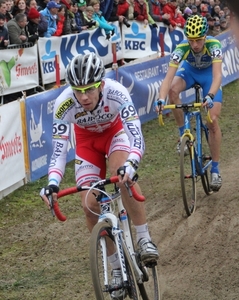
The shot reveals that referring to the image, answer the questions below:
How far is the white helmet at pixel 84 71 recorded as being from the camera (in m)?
4.20

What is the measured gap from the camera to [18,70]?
11289 millimetres

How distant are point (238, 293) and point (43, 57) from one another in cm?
820

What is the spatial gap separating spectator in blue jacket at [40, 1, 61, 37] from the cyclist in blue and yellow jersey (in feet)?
18.3

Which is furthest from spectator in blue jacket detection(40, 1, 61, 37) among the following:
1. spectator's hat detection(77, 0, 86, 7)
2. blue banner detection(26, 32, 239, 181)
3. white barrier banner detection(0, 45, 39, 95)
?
blue banner detection(26, 32, 239, 181)

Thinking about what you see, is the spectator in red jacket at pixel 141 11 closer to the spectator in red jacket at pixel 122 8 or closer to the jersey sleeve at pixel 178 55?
the spectator in red jacket at pixel 122 8

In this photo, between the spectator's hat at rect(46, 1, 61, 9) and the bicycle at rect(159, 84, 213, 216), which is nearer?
the bicycle at rect(159, 84, 213, 216)

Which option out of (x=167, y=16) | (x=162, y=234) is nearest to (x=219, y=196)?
(x=162, y=234)

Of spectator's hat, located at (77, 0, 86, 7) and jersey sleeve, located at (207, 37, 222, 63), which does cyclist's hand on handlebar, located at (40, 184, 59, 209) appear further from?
spectator's hat, located at (77, 0, 86, 7)

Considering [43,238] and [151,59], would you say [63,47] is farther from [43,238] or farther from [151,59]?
[43,238]

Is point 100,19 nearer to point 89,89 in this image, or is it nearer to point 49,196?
point 89,89

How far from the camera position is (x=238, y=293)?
5.19 meters

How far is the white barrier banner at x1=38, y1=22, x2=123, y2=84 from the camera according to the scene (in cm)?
1234

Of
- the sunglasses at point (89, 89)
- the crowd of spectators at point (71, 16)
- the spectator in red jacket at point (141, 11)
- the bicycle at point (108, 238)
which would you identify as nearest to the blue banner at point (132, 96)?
the sunglasses at point (89, 89)

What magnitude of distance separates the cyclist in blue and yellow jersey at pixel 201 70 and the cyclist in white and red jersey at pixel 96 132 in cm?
271
